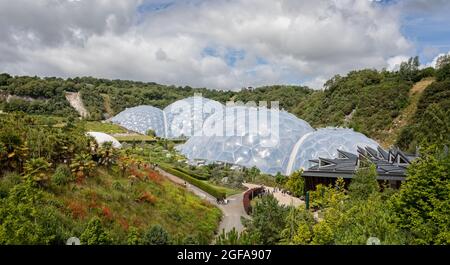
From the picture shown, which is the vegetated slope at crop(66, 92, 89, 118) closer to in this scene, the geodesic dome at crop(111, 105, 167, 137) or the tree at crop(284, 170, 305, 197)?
the geodesic dome at crop(111, 105, 167, 137)

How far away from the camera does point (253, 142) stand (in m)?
39.3

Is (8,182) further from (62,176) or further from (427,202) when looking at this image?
(427,202)

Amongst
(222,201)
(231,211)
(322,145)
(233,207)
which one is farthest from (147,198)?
(322,145)

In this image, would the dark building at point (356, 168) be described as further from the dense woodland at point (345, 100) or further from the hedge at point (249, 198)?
the dense woodland at point (345, 100)

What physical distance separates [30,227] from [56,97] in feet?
264

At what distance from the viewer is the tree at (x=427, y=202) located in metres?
9.13

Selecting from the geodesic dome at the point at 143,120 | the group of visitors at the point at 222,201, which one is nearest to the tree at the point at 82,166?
the group of visitors at the point at 222,201

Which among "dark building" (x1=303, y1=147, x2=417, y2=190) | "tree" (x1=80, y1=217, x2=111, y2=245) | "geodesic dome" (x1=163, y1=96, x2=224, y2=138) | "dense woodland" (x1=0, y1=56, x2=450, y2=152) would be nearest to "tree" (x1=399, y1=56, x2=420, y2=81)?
"dense woodland" (x1=0, y1=56, x2=450, y2=152)

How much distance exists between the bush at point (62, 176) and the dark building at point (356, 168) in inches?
567

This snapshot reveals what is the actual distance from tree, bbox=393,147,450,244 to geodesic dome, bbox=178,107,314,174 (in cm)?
2638

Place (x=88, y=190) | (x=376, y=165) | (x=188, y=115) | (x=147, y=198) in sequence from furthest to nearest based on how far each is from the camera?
(x=188, y=115) → (x=376, y=165) → (x=147, y=198) → (x=88, y=190)

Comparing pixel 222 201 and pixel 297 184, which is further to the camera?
pixel 297 184

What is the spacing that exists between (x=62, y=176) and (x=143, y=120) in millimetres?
52594
